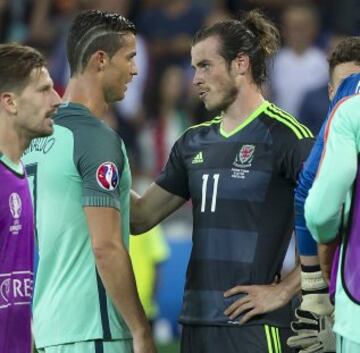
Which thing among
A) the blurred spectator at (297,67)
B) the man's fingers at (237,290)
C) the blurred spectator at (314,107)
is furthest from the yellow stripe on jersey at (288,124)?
the blurred spectator at (297,67)

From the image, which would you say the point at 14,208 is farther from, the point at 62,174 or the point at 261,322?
the point at 261,322

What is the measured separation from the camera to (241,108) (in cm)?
555

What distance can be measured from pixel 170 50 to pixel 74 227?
7280 mm

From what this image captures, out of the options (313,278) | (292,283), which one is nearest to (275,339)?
(292,283)

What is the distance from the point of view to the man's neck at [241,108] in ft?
18.2

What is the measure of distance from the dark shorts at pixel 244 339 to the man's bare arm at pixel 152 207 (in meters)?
0.64

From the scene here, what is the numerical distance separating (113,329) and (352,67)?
149cm

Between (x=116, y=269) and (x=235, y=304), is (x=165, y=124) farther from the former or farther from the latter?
(x=116, y=269)

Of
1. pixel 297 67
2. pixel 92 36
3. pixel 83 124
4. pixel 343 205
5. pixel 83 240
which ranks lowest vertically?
pixel 83 240

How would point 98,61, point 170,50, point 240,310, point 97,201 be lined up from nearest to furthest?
1. point 97,201
2. point 240,310
3. point 98,61
4. point 170,50

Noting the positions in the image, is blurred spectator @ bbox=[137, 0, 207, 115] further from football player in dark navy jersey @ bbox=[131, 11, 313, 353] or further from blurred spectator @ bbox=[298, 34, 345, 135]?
football player in dark navy jersey @ bbox=[131, 11, 313, 353]

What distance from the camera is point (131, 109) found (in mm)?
11938

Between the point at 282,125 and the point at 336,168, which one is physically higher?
the point at 282,125

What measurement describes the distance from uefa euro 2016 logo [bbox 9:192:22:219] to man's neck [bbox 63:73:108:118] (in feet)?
2.65
